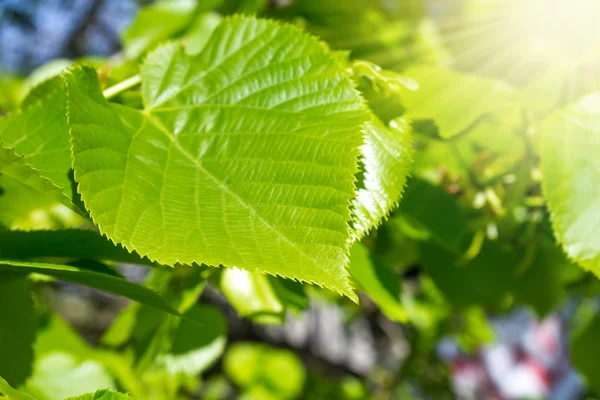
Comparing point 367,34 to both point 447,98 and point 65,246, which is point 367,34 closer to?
point 447,98

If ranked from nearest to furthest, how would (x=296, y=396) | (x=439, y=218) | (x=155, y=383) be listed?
(x=439, y=218), (x=155, y=383), (x=296, y=396)

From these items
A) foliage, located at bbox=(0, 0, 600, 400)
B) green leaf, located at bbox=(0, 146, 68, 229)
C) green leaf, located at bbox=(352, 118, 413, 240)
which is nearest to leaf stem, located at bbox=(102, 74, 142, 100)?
foliage, located at bbox=(0, 0, 600, 400)

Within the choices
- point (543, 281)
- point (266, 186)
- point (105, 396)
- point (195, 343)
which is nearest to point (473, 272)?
point (543, 281)

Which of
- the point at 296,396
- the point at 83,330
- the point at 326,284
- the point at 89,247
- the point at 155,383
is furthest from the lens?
the point at 83,330

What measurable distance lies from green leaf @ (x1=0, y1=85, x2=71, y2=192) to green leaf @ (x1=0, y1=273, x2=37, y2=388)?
0.14 m

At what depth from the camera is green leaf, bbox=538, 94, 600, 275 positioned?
495 millimetres

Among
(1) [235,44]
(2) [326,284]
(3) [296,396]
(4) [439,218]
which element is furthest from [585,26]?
(3) [296,396]

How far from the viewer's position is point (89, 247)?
0.46 m

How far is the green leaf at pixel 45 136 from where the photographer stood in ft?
1.43

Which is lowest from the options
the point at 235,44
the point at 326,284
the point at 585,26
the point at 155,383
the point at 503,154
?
the point at 155,383

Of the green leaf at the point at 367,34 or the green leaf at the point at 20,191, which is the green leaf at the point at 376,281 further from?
the green leaf at the point at 367,34

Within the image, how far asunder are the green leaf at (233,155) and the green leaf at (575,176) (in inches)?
8.1

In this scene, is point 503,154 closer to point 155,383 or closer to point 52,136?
point 52,136

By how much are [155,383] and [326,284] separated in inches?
48.8
